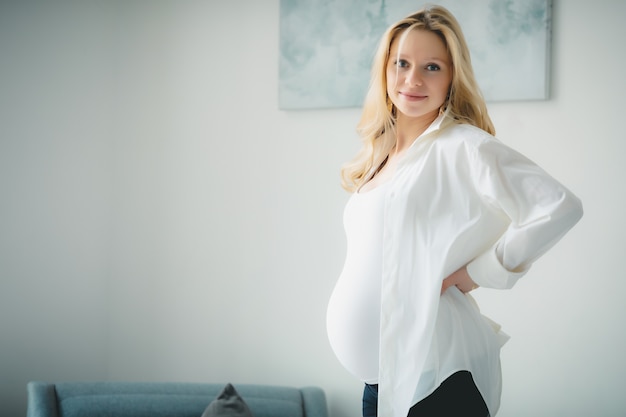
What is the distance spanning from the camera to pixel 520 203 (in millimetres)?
1331

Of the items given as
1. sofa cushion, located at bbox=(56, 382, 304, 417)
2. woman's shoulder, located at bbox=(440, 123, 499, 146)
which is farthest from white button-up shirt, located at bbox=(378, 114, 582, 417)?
sofa cushion, located at bbox=(56, 382, 304, 417)

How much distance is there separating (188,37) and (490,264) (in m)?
1.66

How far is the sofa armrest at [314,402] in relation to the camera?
2252 mm

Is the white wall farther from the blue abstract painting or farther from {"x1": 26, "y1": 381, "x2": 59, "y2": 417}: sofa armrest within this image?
{"x1": 26, "y1": 381, "x2": 59, "y2": 417}: sofa armrest

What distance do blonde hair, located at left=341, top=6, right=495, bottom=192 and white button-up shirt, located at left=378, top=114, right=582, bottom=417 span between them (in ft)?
0.28

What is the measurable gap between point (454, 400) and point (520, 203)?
391 mm

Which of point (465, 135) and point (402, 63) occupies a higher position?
point (402, 63)

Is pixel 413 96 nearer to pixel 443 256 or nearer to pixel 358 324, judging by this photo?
pixel 443 256

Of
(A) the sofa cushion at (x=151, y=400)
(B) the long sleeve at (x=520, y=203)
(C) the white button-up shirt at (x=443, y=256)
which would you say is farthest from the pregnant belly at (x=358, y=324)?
(A) the sofa cushion at (x=151, y=400)

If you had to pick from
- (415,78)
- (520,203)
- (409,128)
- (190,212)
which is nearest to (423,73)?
(415,78)

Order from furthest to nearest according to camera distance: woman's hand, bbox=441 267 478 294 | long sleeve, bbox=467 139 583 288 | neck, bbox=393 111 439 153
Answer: neck, bbox=393 111 439 153 → woman's hand, bbox=441 267 478 294 → long sleeve, bbox=467 139 583 288

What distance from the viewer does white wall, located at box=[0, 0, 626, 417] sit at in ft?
7.23

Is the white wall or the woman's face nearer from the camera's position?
the woman's face

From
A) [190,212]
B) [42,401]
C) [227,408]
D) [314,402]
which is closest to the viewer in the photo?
[227,408]
